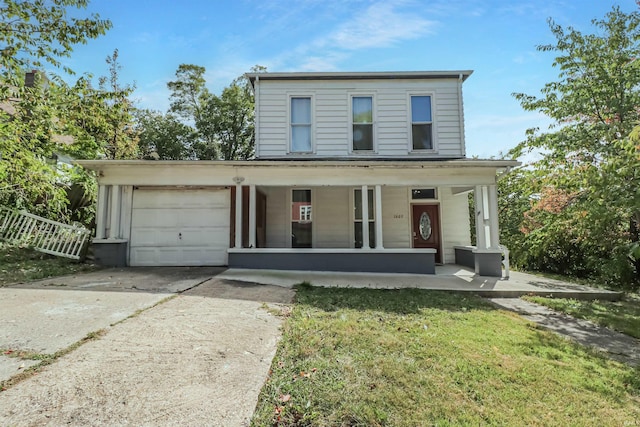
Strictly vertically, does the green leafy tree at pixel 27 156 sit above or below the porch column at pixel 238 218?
above

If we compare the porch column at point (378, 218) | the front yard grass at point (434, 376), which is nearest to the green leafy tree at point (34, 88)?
the porch column at point (378, 218)

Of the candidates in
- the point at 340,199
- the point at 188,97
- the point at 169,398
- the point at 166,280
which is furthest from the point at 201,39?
the point at 188,97

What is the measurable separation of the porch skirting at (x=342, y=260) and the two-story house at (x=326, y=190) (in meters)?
0.03

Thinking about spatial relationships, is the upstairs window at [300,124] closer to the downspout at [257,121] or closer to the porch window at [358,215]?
the downspout at [257,121]

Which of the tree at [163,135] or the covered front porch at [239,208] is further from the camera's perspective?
the tree at [163,135]

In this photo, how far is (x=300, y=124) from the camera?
34.7 ft

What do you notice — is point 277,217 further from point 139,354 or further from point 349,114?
point 139,354

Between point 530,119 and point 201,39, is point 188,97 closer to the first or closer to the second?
point 201,39

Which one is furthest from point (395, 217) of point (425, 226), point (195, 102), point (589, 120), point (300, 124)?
point (195, 102)

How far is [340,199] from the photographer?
35.7 ft

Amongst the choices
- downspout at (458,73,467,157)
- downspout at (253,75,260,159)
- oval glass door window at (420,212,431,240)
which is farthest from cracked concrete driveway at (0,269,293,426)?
downspout at (458,73,467,157)

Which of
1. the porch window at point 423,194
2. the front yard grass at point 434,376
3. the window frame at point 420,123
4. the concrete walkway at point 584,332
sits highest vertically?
the window frame at point 420,123

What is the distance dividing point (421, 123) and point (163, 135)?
21007 mm

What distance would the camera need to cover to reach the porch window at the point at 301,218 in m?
10.8
